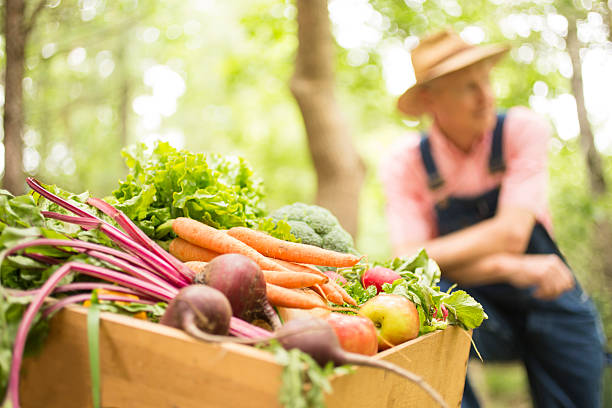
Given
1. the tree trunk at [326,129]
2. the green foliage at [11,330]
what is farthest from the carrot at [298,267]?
the tree trunk at [326,129]

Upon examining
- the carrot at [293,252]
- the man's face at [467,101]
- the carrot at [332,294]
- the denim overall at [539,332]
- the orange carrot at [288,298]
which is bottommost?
the denim overall at [539,332]

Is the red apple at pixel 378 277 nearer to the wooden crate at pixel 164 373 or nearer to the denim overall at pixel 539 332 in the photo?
the wooden crate at pixel 164 373

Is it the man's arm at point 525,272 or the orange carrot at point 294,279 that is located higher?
the orange carrot at point 294,279

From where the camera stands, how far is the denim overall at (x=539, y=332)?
8.07ft

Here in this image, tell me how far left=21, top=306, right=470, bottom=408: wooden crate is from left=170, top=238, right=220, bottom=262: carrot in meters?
0.42

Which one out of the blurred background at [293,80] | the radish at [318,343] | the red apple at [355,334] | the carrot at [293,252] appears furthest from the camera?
the blurred background at [293,80]

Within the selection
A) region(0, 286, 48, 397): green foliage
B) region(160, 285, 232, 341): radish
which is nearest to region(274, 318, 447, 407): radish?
region(160, 285, 232, 341): radish

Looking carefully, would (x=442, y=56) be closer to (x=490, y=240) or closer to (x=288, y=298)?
(x=490, y=240)

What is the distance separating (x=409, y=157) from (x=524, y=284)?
2.97 ft

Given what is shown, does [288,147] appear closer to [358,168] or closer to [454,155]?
[358,168]

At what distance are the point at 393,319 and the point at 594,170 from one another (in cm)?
367

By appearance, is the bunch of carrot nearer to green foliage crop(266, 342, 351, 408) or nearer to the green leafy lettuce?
the green leafy lettuce

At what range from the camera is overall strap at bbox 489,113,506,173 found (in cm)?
264

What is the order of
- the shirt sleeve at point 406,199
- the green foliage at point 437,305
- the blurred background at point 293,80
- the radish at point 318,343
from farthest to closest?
the blurred background at point 293,80 → the shirt sleeve at point 406,199 → the green foliage at point 437,305 → the radish at point 318,343
